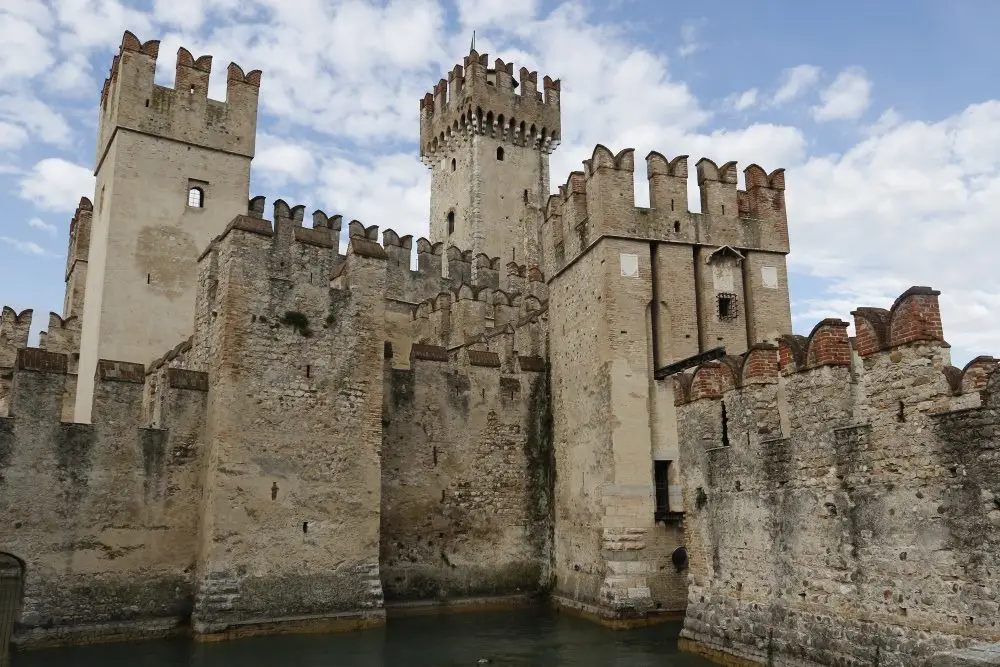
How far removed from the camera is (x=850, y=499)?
35.2 ft

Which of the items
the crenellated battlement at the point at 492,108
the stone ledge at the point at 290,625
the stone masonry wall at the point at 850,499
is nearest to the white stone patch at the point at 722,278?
the stone masonry wall at the point at 850,499

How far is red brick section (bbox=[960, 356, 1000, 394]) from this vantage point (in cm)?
912

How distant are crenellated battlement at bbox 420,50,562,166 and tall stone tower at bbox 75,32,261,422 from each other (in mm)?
18660

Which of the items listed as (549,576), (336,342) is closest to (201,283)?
(336,342)

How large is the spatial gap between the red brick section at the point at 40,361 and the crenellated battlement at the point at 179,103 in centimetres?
949

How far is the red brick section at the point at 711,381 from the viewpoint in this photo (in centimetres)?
1378

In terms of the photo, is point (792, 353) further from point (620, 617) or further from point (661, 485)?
point (620, 617)

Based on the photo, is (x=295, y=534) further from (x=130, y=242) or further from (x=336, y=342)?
(x=130, y=242)

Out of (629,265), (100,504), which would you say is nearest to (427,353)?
(629,265)

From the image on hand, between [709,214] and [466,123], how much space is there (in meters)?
23.7

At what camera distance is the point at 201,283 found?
18.0 meters

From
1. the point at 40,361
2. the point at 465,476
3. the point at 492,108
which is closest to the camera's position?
the point at 40,361

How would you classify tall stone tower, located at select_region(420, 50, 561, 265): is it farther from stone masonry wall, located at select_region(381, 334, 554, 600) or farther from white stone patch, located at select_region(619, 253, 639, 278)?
white stone patch, located at select_region(619, 253, 639, 278)

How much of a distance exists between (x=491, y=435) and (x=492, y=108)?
25014 mm
